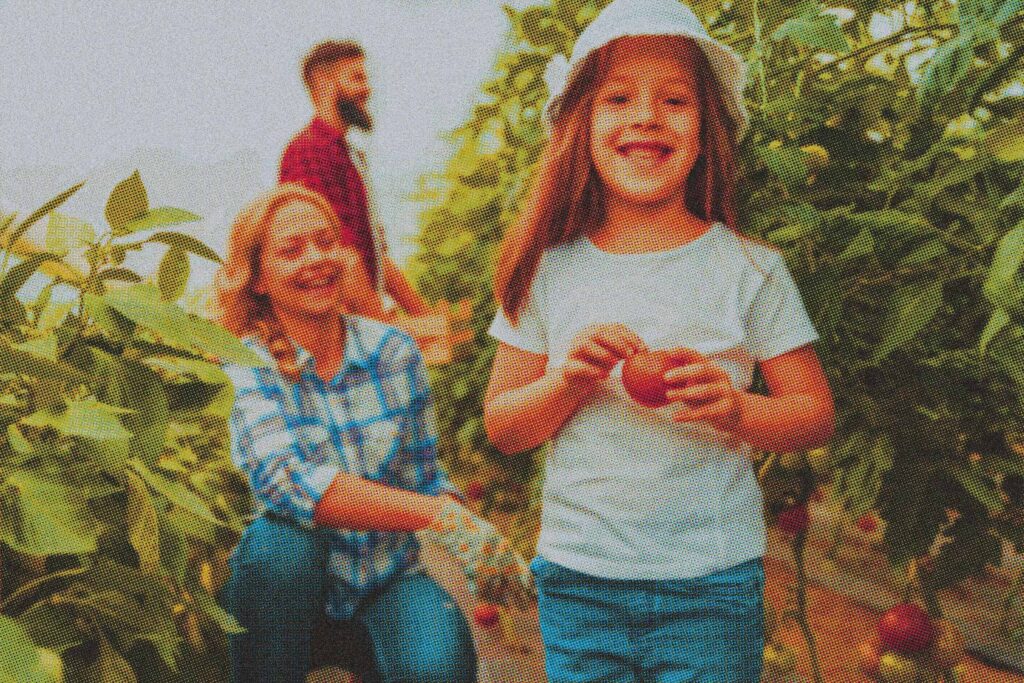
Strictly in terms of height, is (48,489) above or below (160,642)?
above

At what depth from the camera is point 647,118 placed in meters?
0.97

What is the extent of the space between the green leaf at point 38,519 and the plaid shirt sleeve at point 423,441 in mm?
540

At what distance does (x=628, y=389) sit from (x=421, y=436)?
1.73 feet

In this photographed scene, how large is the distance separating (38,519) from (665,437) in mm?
592

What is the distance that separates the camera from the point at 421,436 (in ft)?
4.58

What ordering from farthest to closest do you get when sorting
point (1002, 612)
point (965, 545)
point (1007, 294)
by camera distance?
point (1002, 612), point (965, 545), point (1007, 294)

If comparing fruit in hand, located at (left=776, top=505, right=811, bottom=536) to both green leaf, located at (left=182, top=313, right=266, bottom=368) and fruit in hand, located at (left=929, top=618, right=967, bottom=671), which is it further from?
green leaf, located at (left=182, top=313, right=266, bottom=368)

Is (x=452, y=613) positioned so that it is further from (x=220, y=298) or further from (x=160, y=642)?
(x=220, y=298)

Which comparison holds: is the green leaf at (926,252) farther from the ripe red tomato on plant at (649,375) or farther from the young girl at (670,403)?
the ripe red tomato on plant at (649,375)

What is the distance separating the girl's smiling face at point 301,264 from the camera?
134 centimetres

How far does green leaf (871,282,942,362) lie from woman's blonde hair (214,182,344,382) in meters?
0.79

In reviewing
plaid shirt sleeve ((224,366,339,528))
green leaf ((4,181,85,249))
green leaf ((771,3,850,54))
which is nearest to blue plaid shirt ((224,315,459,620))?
plaid shirt sleeve ((224,366,339,528))

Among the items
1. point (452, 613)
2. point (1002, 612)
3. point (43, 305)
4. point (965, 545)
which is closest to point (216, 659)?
point (452, 613)

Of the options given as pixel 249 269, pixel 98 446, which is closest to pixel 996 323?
pixel 98 446
